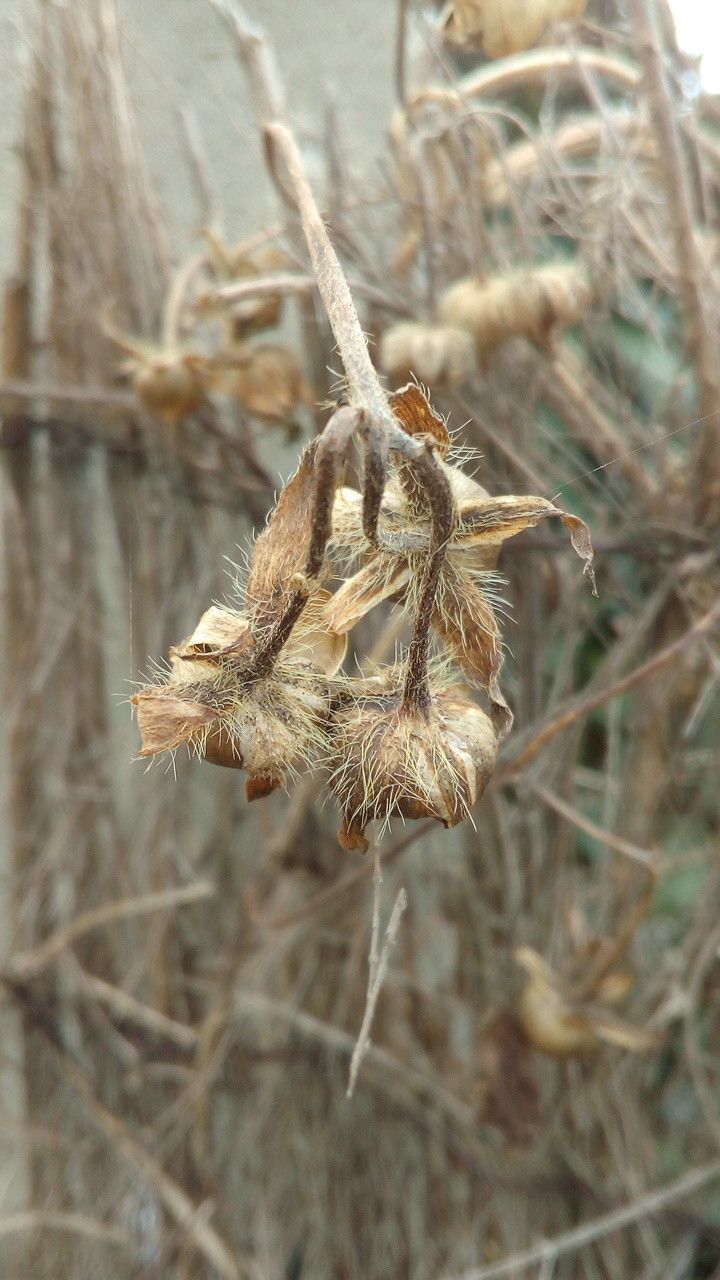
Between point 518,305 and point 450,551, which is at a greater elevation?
point 518,305

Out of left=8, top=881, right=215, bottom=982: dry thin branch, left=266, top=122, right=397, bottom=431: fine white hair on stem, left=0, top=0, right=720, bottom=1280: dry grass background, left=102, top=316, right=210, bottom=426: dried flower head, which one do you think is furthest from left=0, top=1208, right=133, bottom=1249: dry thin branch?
left=266, top=122, right=397, bottom=431: fine white hair on stem

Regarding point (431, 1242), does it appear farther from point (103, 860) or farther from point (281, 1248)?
point (103, 860)

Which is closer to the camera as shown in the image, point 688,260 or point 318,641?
point 318,641

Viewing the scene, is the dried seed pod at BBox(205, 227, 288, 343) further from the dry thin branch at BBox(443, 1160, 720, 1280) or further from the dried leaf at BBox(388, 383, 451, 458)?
the dry thin branch at BBox(443, 1160, 720, 1280)

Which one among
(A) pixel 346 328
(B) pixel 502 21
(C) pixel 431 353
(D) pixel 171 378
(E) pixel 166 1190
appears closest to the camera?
(A) pixel 346 328

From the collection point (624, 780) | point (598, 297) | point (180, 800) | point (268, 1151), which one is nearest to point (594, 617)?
point (624, 780)

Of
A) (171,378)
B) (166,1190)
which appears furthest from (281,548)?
(166,1190)

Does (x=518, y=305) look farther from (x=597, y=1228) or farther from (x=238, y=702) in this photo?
(x=597, y=1228)
